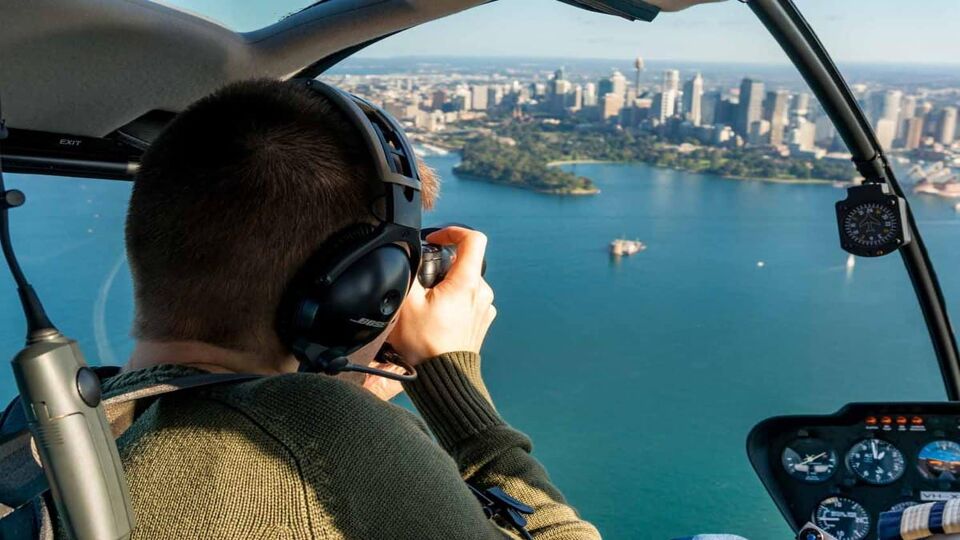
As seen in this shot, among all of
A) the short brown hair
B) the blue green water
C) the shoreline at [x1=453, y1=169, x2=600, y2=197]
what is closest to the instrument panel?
the blue green water

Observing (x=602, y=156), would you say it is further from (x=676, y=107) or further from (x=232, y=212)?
(x=232, y=212)

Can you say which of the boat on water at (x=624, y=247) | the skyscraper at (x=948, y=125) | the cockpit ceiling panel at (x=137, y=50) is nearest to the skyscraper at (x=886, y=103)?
the skyscraper at (x=948, y=125)

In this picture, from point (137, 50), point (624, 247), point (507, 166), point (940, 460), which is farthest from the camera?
point (624, 247)

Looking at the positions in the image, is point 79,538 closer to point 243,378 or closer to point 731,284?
point 243,378

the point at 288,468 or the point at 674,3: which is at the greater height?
the point at 674,3

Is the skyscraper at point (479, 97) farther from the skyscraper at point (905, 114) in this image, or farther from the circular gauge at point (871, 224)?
the circular gauge at point (871, 224)

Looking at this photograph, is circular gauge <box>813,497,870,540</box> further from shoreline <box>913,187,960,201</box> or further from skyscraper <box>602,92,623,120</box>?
skyscraper <box>602,92,623,120</box>

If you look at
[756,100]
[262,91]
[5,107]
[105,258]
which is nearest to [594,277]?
[756,100]

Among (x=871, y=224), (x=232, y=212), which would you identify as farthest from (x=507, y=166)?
(x=232, y=212)
